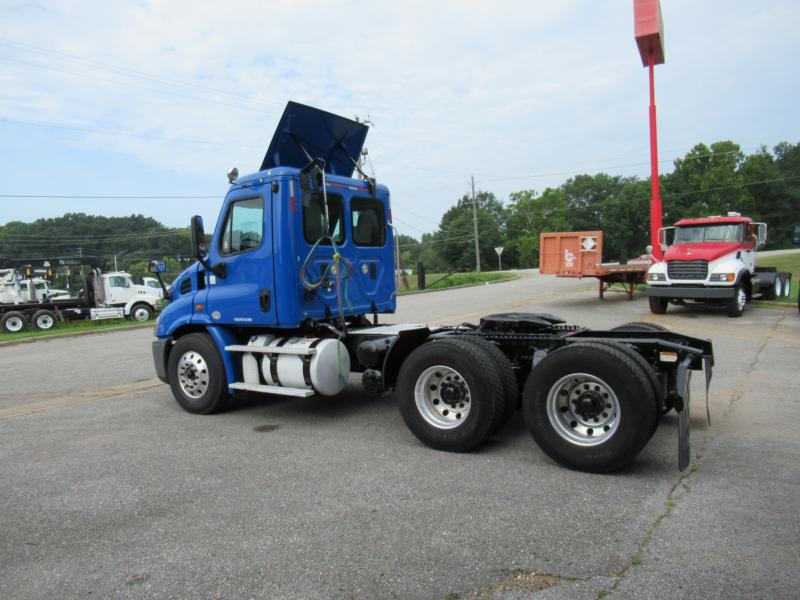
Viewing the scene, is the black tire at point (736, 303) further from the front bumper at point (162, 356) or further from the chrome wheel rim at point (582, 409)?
the front bumper at point (162, 356)

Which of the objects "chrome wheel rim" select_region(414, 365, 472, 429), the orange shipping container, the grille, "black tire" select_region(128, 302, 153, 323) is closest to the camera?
"chrome wheel rim" select_region(414, 365, 472, 429)

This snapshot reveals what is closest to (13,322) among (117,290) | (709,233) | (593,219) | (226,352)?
(117,290)

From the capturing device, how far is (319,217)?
657cm

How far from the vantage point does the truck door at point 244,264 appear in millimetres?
6320

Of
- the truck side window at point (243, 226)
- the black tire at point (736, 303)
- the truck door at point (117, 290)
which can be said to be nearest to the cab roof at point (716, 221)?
the black tire at point (736, 303)

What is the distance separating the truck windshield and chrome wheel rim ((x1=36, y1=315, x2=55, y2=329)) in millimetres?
23471

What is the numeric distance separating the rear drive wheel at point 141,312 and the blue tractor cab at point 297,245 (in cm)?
2080

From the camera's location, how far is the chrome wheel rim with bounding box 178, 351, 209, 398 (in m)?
6.88

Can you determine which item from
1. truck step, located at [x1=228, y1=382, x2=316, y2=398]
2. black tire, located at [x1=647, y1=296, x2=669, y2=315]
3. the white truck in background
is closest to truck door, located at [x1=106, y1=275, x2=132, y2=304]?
the white truck in background

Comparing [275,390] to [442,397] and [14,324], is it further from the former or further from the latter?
[14,324]

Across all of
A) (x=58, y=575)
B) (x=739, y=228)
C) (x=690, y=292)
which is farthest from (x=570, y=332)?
(x=739, y=228)

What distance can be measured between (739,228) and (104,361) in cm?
1522

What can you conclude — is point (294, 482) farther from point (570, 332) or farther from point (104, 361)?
point (104, 361)

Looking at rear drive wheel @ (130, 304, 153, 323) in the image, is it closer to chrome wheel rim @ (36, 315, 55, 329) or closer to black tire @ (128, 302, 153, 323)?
black tire @ (128, 302, 153, 323)
